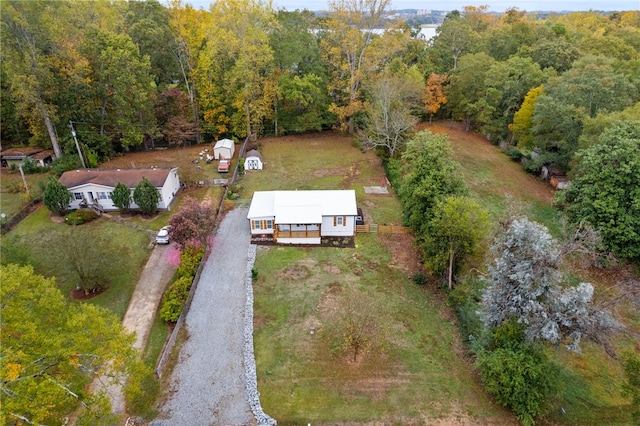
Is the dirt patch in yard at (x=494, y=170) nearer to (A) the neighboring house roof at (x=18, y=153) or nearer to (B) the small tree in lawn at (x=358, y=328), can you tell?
(B) the small tree in lawn at (x=358, y=328)

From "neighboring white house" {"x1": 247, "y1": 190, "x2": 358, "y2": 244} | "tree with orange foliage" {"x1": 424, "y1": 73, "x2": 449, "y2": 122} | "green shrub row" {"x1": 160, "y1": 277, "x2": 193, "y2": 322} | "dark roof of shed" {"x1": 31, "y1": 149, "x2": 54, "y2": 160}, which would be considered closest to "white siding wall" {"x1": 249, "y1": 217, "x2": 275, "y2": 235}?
"neighboring white house" {"x1": 247, "y1": 190, "x2": 358, "y2": 244}

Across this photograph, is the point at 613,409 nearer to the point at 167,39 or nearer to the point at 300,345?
the point at 300,345

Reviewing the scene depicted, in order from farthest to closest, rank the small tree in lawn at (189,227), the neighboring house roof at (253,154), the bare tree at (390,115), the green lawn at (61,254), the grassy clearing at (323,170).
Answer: the neighboring house roof at (253,154)
the bare tree at (390,115)
the grassy clearing at (323,170)
the small tree in lawn at (189,227)
the green lawn at (61,254)

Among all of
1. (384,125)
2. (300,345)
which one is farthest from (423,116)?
(300,345)

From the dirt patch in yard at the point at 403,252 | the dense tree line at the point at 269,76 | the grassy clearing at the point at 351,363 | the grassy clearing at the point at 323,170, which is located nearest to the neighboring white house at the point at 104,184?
the grassy clearing at the point at 323,170

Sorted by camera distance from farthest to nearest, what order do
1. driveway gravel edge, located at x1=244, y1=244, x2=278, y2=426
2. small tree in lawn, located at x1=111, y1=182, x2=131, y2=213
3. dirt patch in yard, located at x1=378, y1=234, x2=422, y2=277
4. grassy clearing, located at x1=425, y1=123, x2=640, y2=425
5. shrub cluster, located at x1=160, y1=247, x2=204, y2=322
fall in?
1. small tree in lawn, located at x1=111, y1=182, x2=131, y2=213
2. dirt patch in yard, located at x1=378, y1=234, x2=422, y2=277
3. shrub cluster, located at x1=160, y1=247, x2=204, y2=322
4. grassy clearing, located at x1=425, y1=123, x2=640, y2=425
5. driveway gravel edge, located at x1=244, y1=244, x2=278, y2=426

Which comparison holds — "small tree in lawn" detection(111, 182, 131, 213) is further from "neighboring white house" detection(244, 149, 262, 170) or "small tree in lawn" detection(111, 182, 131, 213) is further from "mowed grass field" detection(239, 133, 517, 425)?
"mowed grass field" detection(239, 133, 517, 425)
